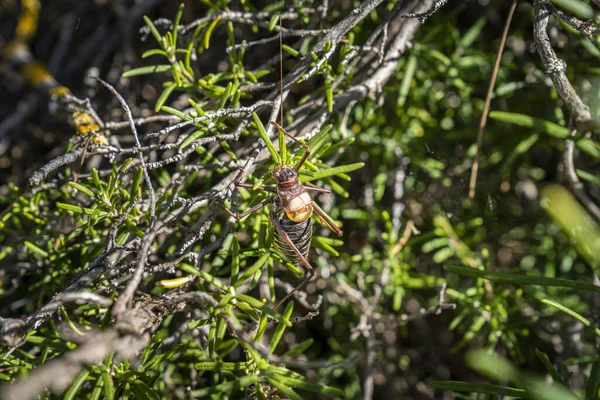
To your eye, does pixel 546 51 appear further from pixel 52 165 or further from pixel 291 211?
pixel 52 165

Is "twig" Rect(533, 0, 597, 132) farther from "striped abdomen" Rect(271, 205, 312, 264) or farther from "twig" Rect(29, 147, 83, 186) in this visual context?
"twig" Rect(29, 147, 83, 186)

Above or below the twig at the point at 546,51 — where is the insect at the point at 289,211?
below

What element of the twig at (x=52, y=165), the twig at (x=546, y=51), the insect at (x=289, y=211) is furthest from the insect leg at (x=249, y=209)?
the twig at (x=546, y=51)

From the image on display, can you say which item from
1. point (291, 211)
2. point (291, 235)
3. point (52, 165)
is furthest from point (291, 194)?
point (52, 165)

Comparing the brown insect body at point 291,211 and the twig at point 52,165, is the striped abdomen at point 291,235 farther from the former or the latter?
the twig at point 52,165

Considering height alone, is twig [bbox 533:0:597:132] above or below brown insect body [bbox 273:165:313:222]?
above

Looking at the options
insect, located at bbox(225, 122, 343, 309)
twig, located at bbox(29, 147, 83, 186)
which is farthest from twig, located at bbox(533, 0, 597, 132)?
twig, located at bbox(29, 147, 83, 186)

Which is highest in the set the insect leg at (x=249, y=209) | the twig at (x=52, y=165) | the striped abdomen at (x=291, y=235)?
the twig at (x=52, y=165)

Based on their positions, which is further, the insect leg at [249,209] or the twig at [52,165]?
the insect leg at [249,209]
